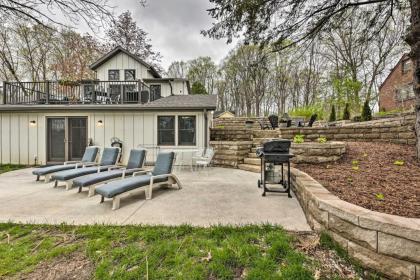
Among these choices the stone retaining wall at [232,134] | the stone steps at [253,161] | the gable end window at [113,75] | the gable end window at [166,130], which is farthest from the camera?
the gable end window at [113,75]

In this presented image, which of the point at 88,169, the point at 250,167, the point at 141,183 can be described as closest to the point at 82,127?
the point at 88,169

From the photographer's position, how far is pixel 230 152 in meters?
7.96

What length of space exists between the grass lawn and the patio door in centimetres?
695

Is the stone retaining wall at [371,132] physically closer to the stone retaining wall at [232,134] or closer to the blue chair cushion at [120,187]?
the stone retaining wall at [232,134]

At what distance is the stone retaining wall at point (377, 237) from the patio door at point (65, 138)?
9940mm

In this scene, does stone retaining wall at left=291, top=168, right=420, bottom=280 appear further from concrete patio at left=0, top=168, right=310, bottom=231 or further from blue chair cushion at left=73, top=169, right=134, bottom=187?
blue chair cushion at left=73, top=169, right=134, bottom=187

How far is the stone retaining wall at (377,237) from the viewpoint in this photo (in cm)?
175

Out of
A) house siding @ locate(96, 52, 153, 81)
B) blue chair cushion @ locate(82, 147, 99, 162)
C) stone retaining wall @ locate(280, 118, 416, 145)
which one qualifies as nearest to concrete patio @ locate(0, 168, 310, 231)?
blue chair cushion @ locate(82, 147, 99, 162)

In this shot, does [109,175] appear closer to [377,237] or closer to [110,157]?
[110,157]

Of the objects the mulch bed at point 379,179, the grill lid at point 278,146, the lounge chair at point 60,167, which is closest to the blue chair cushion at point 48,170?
the lounge chair at point 60,167

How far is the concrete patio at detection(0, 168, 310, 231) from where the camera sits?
312 cm

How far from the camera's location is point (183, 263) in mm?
2111

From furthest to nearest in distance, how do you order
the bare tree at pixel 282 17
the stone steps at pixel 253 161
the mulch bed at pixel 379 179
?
the stone steps at pixel 253 161 < the bare tree at pixel 282 17 < the mulch bed at pixel 379 179

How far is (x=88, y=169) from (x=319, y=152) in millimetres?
6552
